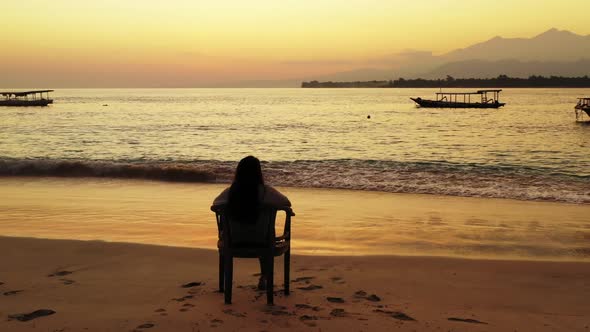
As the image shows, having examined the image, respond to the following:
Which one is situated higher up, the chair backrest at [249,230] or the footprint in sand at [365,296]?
the chair backrest at [249,230]

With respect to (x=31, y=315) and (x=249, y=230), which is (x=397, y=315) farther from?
(x=31, y=315)

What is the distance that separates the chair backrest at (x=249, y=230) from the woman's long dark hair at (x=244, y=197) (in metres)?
0.04

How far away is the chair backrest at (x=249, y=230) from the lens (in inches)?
185

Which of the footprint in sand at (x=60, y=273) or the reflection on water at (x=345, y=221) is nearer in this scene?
the footprint in sand at (x=60, y=273)

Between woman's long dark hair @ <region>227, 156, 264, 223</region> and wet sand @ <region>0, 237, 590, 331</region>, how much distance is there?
0.84m

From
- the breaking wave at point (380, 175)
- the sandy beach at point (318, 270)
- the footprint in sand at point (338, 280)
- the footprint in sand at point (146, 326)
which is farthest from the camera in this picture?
the breaking wave at point (380, 175)

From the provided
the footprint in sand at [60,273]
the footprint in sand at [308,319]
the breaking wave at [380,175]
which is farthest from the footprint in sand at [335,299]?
the breaking wave at [380,175]

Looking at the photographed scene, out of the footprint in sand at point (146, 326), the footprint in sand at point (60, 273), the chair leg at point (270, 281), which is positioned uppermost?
the chair leg at point (270, 281)

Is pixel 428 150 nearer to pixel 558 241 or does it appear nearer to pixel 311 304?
pixel 558 241

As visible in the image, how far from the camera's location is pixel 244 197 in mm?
4672

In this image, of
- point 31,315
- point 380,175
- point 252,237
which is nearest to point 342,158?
point 380,175

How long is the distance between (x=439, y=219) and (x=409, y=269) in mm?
3912

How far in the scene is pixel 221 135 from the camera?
38.8m

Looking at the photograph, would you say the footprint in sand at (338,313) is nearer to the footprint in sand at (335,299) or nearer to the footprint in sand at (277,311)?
the footprint in sand at (335,299)
